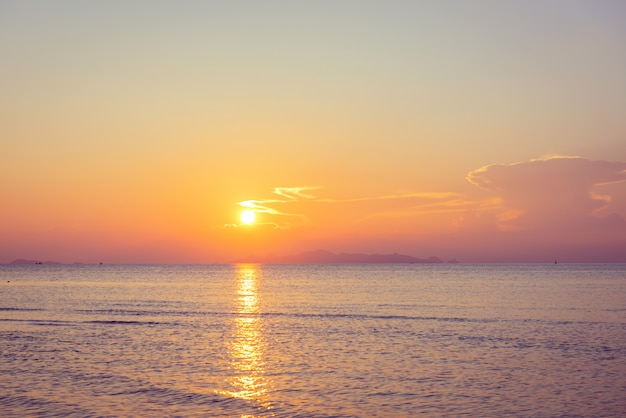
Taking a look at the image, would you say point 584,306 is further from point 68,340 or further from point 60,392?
point 60,392

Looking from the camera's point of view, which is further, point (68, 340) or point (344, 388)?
point (68, 340)

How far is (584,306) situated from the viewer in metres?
79.9

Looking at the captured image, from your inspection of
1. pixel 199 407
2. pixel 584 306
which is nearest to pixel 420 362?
pixel 199 407

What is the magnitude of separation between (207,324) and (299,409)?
121 ft

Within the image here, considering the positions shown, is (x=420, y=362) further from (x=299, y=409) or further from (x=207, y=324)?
(x=207, y=324)

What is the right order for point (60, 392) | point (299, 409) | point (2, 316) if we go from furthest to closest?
point (2, 316)
point (60, 392)
point (299, 409)

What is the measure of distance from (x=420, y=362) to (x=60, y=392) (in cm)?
2101

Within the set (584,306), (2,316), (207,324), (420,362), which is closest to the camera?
(420,362)

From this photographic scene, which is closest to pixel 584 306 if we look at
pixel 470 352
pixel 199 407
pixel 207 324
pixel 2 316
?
pixel 470 352

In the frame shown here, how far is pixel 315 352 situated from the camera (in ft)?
139

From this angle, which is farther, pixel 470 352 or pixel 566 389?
pixel 470 352

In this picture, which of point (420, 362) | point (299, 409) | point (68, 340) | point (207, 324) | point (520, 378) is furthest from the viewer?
point (207, 324)

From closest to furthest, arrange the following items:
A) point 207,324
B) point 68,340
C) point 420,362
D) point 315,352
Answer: point 420,362 → point 315,352 → point 68,340 → point 207,324

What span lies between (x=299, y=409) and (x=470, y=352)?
773 inches
